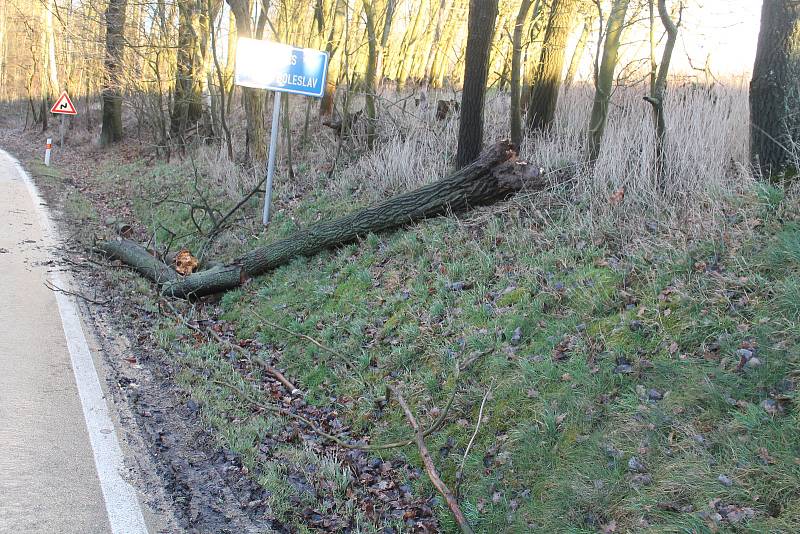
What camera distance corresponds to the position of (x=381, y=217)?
8.95 m

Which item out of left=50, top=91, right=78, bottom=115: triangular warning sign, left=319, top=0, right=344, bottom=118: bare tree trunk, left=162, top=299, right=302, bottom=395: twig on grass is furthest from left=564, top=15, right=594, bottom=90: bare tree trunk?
left=50, top=91, right=78, bottom=115: triangular warning sign

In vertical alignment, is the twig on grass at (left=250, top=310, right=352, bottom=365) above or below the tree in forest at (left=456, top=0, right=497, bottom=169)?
below

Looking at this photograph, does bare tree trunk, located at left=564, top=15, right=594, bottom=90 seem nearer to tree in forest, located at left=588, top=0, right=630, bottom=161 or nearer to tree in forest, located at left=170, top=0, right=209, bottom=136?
tree in forest, located at left=588, top=0, right=630, bottom=161

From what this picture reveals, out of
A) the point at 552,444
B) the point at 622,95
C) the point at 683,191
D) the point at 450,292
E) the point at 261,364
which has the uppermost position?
the point at 622,95

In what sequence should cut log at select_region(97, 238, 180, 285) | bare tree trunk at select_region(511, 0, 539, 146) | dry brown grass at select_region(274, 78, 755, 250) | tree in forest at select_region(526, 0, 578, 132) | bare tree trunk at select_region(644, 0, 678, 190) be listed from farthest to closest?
tree in forest at select_region(526, 0, 578, 132) → cut log at select_region(97, 238, 180, 285) → bare tree trunk at select_region(511, 0, 539, 146) → bare tree trunk at select_region(644, 0, 678, 190) → dry brown grass at select_region(274, 78, 755, 250)

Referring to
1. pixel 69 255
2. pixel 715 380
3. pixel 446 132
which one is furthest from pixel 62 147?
pixel 715 380

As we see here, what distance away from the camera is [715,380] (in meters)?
4.04

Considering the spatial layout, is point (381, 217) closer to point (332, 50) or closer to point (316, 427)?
point (316, 427)

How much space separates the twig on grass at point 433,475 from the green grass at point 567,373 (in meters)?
0.11

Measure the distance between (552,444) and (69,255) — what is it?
9164 millimetres

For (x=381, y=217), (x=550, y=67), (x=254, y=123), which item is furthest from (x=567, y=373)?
(x=254, y=123)

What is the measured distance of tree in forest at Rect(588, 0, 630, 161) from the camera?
845 centimetres

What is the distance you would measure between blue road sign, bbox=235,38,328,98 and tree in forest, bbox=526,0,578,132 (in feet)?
11.9

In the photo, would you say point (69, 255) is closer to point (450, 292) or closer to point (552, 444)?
point (450, 292)
